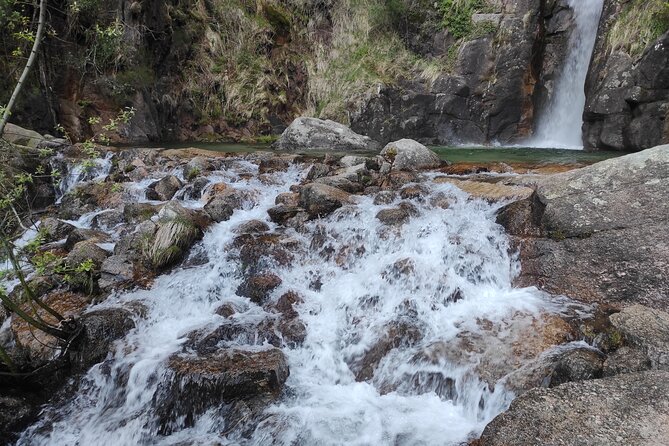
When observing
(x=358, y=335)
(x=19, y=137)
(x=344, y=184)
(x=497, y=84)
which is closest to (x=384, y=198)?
(x=344, y=184)

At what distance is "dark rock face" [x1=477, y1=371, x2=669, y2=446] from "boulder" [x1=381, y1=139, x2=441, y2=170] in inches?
242

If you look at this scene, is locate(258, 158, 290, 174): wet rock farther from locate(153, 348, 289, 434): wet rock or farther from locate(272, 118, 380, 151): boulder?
locate(153, 348, 289, 434): wet rock

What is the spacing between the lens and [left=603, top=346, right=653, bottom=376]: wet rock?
3051 millimetres

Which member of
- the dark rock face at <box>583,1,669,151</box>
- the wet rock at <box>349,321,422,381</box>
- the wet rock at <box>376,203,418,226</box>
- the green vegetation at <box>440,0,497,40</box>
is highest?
the green vegetation at <box>440,0,497,40</box>

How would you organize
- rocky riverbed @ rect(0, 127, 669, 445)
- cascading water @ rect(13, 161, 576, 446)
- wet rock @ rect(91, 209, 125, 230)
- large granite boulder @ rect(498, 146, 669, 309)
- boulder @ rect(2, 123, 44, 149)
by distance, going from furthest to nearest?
boulder @ rect(2, 123, 44, 149)
wet rock @ rect(91, 209, 125, 230)
large granite boulder @ rect(498, 146, 669, 309)
cascading water @ rect(13, 161, 576, 446)
rocky riverbed @ rect(0, 127, 669, 445)

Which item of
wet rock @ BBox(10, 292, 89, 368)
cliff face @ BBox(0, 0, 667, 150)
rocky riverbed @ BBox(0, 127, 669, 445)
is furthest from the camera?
cliff face @ BBox(0, 0, 667, 150)

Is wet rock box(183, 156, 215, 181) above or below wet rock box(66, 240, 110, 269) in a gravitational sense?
above

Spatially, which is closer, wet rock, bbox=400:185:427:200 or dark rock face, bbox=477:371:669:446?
dark rock face, bbox=477:371:669:446

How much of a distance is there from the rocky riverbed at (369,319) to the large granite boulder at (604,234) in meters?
0.02

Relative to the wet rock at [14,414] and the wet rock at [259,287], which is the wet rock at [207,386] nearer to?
the wet rock at [14,414]

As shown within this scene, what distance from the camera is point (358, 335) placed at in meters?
4.48

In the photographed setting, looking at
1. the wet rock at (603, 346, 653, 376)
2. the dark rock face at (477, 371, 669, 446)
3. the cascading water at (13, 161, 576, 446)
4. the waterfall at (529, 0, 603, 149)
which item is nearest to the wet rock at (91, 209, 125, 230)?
the cascading water at (13, 161, 576, 446)

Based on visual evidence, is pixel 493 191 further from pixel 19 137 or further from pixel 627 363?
pixel 19 137

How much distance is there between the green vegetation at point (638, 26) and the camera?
10212 millimetres
